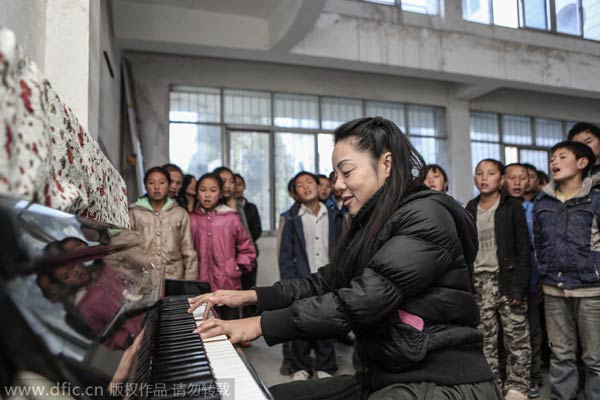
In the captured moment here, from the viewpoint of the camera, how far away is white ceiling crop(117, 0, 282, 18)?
5.36 m

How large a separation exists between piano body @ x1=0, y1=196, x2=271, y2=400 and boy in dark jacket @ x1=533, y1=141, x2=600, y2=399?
227cm

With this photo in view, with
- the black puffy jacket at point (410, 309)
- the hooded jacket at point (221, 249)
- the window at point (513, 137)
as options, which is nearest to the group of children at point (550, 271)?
the black puffy jacket at point (410, 309)

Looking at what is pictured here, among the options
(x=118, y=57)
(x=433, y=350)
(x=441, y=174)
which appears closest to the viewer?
(x=433, y=350)

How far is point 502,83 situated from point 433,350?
22.8ft

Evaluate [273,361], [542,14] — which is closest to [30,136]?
[273,361]

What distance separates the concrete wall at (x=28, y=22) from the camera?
152 centimetres

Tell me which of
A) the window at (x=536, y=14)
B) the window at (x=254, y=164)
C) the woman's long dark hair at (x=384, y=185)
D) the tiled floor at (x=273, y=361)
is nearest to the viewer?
the woman's long dark hair at (x=384, y=185)

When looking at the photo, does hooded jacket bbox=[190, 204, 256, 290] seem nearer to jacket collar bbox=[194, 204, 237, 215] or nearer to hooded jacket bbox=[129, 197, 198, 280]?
jacket collar bbox=[194, 204, 237, 215]

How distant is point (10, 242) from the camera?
0.50 meters

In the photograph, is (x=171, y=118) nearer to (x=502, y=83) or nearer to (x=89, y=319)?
(x=502, y=83)

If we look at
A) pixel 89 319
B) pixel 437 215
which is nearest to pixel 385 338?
pixel 437 215

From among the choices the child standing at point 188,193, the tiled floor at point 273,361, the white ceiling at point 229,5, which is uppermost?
the white ceiling at point 229,5

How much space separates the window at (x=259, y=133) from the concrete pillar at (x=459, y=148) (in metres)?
1.51

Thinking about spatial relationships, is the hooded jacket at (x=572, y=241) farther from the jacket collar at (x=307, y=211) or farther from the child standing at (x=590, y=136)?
the jacket collar at (x=307, y=211)
